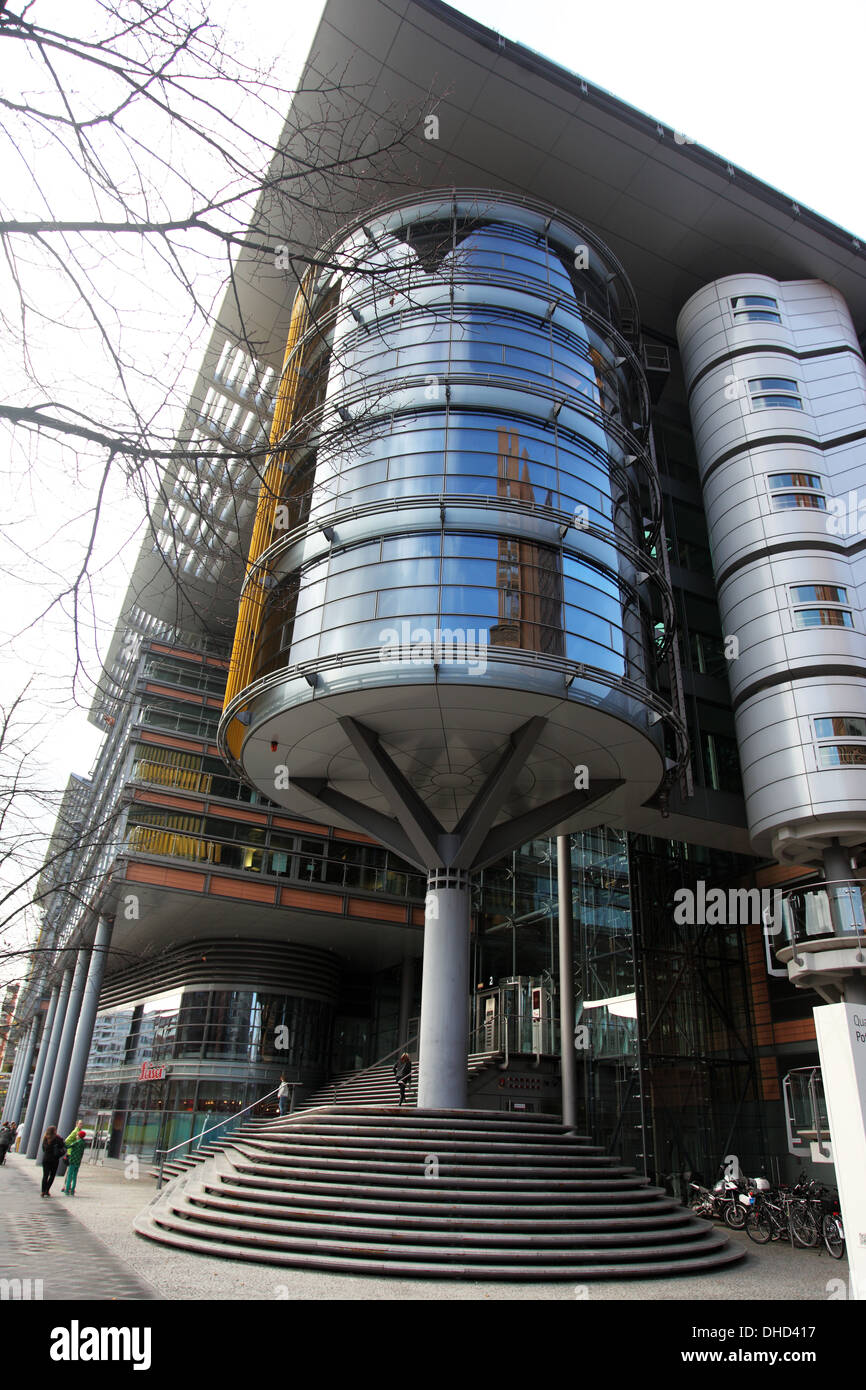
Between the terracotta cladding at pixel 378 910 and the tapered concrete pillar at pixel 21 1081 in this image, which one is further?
the tapered concrete pillar at pixel 21 1081

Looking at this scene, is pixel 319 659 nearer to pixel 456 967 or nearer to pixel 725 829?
pixel 456 967

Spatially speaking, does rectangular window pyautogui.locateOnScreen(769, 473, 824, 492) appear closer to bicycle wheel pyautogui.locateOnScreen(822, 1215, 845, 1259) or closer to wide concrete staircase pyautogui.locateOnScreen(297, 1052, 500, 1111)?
wide concrete staircase pyautogui.locateOnScreen(297, 1052, 500, 1111)

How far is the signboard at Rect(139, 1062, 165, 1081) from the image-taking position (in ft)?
92.1

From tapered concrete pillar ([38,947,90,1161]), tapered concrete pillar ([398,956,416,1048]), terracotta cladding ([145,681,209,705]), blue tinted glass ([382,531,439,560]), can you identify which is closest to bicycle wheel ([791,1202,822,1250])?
blue tinted glass ([382,531,439,560])

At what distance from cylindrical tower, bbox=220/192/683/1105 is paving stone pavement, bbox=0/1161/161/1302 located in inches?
267

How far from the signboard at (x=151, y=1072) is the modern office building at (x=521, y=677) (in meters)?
0.12

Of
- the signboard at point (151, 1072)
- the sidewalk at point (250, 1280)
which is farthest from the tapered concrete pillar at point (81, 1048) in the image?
the sidewalk at point (250, 1280)

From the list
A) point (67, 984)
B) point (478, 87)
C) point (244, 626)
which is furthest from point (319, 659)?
point (67, 984)

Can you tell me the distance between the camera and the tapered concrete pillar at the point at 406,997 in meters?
30.4

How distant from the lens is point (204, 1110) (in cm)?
2692

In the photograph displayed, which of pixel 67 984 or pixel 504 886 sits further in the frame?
pixel 67 984

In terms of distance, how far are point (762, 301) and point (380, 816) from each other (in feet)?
68.1

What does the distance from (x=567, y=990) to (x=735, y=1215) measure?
637cm

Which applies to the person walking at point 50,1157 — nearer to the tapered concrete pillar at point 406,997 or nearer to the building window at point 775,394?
the tapered concrete pillar at point 406,997
